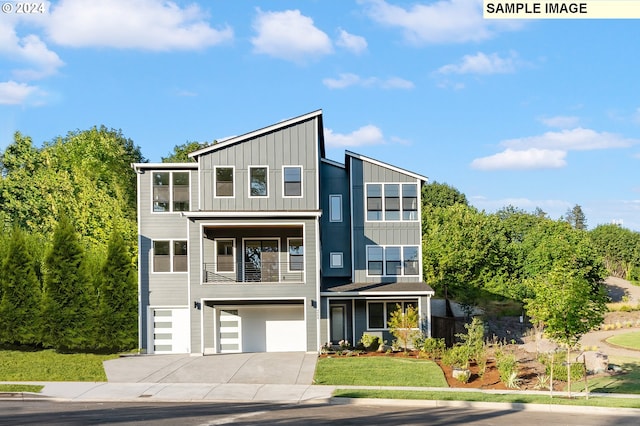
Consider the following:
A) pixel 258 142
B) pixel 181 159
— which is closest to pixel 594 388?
pixel 258 142

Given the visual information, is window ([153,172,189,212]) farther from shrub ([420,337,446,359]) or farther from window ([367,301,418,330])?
shrub ([420,337,446,359])

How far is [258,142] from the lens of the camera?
29.5 meters

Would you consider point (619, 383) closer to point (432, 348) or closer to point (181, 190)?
point (432, 348)

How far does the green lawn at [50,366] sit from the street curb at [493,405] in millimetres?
8973

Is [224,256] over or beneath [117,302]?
over

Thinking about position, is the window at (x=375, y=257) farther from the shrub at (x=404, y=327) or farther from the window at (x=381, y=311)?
the shrub at (x=404, y=327)

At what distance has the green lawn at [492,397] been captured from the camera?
18453mm

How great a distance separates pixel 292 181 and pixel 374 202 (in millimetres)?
4964

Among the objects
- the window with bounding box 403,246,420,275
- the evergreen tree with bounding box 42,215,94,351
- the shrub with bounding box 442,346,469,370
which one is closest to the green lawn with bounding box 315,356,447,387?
the shrub with bounding box 442,346,469,370

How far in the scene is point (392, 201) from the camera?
32.5m

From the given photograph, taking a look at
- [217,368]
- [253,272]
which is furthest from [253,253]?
[217,368]

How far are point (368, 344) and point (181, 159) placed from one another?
32.8 m

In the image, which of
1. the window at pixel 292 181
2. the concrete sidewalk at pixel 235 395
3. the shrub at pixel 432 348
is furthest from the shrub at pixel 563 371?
the window at pixel 292 181

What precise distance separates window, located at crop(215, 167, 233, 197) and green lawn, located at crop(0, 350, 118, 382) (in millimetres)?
8143
